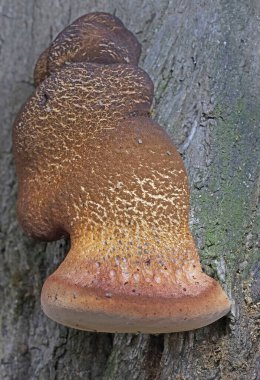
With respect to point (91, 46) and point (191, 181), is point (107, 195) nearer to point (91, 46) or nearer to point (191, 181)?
point (191, 181)

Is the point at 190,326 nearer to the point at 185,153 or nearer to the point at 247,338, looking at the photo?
the point at 247,338

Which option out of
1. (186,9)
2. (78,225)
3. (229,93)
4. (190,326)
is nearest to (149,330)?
(190,326)

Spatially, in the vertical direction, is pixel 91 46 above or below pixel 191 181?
above

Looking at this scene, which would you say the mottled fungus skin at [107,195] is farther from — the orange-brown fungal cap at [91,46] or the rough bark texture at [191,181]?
the rough bark texture at [191,181]

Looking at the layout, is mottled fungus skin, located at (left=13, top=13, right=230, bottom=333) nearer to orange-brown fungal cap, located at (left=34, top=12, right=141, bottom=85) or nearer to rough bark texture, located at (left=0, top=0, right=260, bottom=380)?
orange-brown fungal cap, located at (left=34, top=12, right=141, bottom=85)

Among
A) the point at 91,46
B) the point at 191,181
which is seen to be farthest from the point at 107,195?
the point at 91,46

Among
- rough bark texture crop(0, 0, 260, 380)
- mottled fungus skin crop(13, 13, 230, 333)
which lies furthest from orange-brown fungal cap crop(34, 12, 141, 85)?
rough bark texture crop(0, 0, 260, 380)
